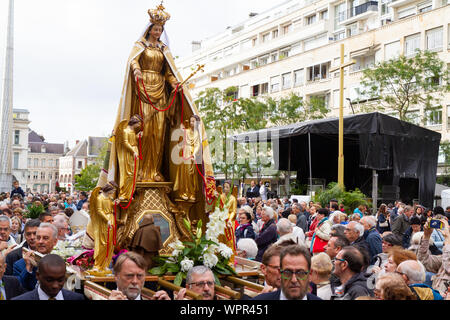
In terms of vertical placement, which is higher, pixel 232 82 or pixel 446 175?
pixel 232 82

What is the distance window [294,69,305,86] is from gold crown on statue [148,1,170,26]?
37380 mm

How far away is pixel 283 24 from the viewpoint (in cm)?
5288

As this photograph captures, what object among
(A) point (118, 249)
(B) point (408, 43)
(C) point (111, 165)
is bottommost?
(A) point (118, 249)

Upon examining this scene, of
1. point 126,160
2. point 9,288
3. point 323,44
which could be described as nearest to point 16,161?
point 323,44

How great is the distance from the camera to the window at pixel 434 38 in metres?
34.9

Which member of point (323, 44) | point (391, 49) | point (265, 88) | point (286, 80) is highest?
point (323, 44)

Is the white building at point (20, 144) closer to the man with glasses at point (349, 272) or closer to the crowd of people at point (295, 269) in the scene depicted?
the crowd of people at point (295, 269)

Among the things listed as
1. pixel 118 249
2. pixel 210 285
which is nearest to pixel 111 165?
pixel 118 249

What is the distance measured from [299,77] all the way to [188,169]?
126ft

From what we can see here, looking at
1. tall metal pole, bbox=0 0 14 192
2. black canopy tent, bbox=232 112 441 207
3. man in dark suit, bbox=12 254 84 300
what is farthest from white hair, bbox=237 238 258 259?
tall metal pole, bbox=0 0 14 192

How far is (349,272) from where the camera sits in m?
5.58

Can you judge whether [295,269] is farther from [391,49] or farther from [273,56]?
[273,56]
